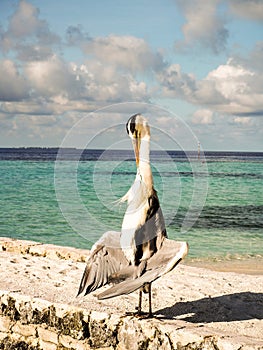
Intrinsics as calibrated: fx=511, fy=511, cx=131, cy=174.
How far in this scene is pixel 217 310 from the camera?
510 cm

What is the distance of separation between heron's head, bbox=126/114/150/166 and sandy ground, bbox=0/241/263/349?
1553 mm

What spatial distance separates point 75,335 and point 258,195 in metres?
21.3

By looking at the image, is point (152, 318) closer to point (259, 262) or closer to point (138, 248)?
point (138, 248)

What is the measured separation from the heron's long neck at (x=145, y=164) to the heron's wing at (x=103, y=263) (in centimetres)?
61

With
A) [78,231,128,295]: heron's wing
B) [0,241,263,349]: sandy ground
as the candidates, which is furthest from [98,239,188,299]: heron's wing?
[0,241,263,349]: sandy ground

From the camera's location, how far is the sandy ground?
4.72 m

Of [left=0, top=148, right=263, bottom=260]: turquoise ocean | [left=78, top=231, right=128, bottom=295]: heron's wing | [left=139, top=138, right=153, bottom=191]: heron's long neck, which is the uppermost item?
[left=139, top=138, right=153, bottom=191]: heron's long neck

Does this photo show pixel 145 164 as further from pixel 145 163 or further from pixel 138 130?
pixel 138 130

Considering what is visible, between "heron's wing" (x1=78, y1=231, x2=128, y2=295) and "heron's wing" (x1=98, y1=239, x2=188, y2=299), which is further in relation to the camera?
"heron's wing" (x1=78, y1=231, x2=128, y2=295)

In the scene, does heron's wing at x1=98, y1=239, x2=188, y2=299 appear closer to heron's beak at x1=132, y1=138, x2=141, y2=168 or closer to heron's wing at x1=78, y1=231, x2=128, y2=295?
heron's wing at x1=78, y1=231, x2=128, y2=295

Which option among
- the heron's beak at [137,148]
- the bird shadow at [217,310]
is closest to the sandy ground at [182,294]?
the bird shadow at [217,310]

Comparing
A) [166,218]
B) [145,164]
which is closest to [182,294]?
[166,218]

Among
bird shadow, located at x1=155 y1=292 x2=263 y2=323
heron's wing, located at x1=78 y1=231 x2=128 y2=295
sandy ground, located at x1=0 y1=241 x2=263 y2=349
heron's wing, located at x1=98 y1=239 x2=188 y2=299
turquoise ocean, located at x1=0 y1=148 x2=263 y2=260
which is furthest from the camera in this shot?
turquoise ocean, located at x1=0 y1=148 x2=263 y2=260

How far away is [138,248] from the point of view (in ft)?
14.5
